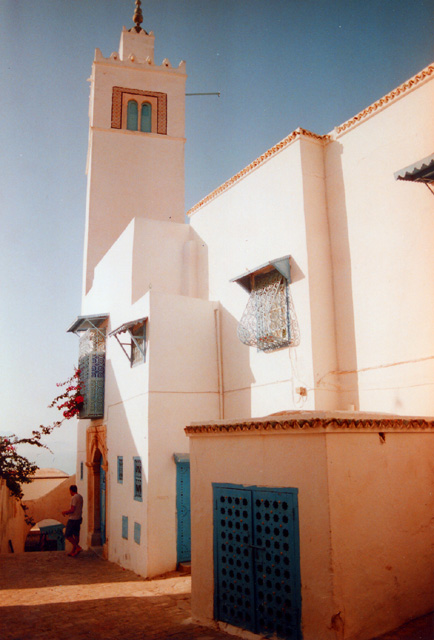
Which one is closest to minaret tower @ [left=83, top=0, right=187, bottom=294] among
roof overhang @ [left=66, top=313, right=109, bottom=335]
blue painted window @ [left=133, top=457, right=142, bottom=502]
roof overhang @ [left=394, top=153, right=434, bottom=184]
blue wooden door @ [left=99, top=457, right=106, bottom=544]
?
roof overhang @ [left=66, top=313, right=109, bottom=335]

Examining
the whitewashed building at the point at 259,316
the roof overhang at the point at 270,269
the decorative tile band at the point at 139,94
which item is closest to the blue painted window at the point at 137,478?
the whitewashed building at the point at 259,316

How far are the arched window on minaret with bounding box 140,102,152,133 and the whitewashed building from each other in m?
5.67

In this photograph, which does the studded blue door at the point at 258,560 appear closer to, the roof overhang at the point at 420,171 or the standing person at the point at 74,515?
the roof overhang at the point at 420,171

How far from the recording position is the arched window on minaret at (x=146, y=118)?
17.1 m

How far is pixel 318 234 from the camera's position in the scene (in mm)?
8766

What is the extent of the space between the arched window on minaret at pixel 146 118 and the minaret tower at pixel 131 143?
3 cm

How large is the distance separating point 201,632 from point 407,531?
2.36 meters

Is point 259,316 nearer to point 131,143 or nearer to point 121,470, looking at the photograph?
point 121,470

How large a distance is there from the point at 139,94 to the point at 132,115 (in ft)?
2.40

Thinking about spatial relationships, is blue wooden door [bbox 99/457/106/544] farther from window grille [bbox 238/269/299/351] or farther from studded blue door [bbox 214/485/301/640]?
studded blue door [bbox 214/485/301/640]

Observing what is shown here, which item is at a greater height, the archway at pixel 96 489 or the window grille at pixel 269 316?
the window grille at pixel 269 316

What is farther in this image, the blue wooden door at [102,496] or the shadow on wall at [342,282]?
the blue wooden door at [102,496]

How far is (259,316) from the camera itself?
9.32 meters

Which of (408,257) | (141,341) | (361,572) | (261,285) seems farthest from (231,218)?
(361,572)
